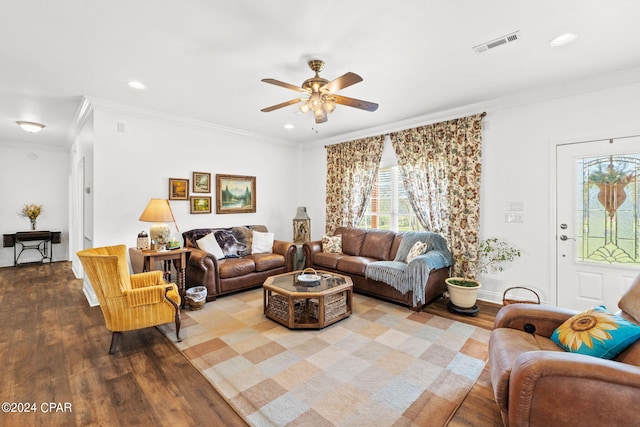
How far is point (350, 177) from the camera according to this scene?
18.2 feet

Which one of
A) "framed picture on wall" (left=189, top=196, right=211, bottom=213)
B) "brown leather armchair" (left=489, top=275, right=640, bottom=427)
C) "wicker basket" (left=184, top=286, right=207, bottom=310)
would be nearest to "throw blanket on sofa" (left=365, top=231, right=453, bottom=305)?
"brown leather armchair" (left=489, top=275, right=640, bottom=427)

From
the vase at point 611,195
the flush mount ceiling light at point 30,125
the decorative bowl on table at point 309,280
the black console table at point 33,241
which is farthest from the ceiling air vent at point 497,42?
the black console table at point 33,241

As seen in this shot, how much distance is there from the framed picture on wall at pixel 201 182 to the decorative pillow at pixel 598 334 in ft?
15.7

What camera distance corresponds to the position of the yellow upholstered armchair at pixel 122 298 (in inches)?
97.6

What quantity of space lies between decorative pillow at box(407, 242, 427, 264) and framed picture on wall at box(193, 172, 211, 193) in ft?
11.4

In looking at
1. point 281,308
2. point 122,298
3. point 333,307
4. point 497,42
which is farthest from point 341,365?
point 497,42

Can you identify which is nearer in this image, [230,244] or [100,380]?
[100,380]

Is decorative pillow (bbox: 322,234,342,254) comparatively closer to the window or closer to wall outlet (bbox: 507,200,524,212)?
the window

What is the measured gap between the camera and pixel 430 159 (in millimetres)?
4430

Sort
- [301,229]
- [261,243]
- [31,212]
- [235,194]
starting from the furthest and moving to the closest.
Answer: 1. [31,212]
2. [301,229]
3. [235,194]
4. [261,243]

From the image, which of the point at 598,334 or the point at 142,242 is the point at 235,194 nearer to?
the point at 142,242

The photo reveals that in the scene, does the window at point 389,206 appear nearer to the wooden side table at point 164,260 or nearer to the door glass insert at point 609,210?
the door glass insert at point 609,210

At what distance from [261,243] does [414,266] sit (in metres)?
2.58

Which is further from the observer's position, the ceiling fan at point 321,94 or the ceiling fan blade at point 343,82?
the ceiling fan at point 321,94
